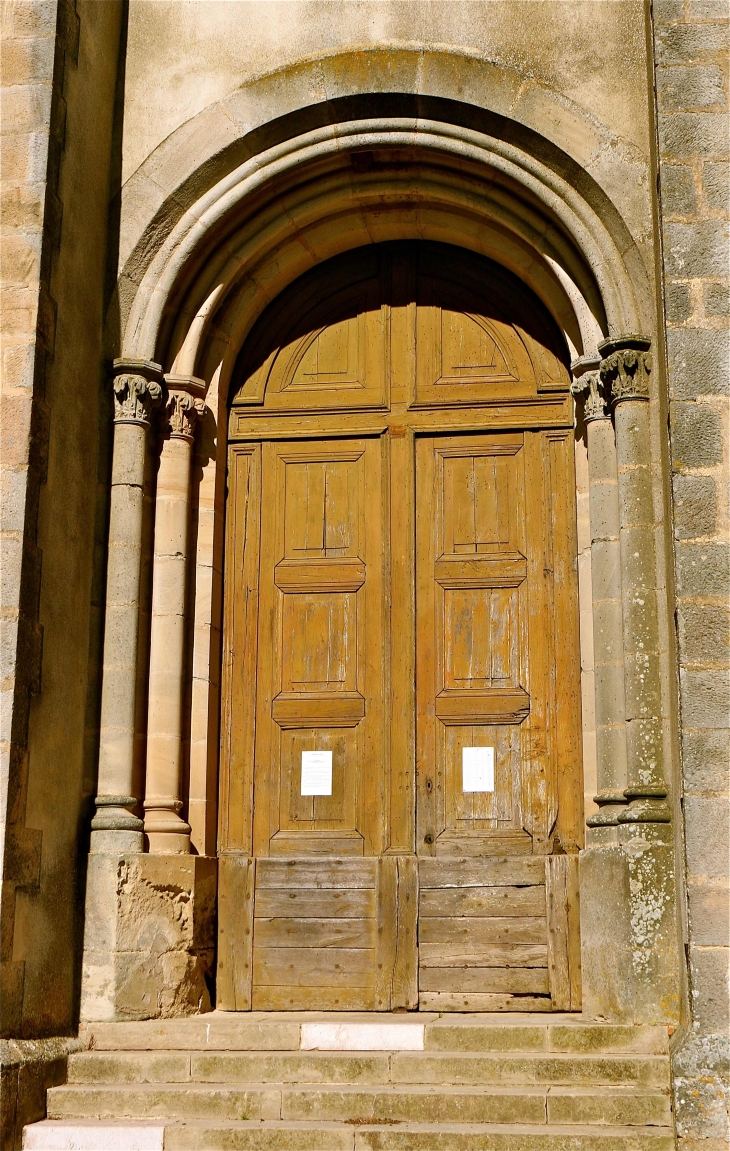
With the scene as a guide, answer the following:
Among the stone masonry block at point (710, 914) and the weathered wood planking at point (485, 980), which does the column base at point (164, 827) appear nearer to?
the weathered wood planking at point (485, 980)

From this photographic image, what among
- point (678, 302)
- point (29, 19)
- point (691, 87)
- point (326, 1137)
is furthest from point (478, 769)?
point (29, 19)

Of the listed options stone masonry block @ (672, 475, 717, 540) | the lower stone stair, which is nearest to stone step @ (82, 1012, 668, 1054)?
the lower stone stair

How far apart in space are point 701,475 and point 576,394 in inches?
44.9

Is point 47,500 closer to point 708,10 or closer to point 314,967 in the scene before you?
point 314,967

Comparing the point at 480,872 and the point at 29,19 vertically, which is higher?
the point at 29,19

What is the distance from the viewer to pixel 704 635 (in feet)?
17.6

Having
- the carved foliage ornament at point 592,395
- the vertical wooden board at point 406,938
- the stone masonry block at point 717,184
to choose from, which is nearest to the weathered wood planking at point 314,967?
the vertical wooden board at point 406,938

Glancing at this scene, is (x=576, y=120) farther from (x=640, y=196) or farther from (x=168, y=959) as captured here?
(x=168, y=959)

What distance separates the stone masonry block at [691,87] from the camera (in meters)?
5.90

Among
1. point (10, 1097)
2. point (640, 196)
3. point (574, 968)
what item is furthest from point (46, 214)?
point (574, 968)

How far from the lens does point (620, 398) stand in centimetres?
622

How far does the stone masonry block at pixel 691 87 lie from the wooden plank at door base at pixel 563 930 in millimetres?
3209

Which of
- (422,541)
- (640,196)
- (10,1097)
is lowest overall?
(10,1097)

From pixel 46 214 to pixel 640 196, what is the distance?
2592 mm
